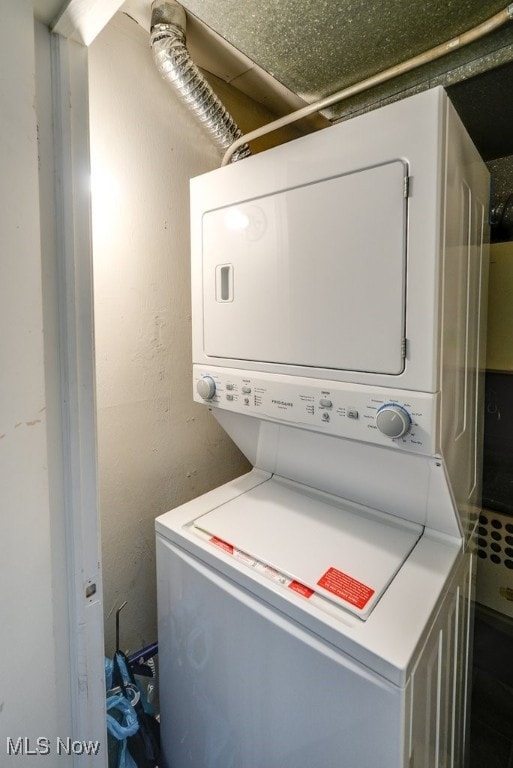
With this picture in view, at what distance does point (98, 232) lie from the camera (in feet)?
4.81

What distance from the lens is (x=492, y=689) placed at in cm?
181

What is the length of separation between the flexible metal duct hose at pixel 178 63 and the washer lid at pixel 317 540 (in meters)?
1.57

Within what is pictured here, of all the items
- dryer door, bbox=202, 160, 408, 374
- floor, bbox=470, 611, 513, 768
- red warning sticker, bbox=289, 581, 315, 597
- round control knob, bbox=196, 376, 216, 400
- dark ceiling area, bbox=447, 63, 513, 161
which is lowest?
floor, bbox=470, 611, 513, 768

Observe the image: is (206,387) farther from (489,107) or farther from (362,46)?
(489,107)

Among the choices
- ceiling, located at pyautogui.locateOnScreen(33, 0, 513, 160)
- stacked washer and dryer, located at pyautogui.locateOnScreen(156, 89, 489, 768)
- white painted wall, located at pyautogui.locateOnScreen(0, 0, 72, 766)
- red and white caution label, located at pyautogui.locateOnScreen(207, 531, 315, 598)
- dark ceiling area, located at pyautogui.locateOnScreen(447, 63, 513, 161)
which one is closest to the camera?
white painted wall, located at pyautogui.locateOnScreen(0, 0, 72, 766)

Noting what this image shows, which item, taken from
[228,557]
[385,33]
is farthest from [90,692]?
[385,33]

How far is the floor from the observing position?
5.59 ft

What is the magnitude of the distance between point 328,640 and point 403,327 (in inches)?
31.3

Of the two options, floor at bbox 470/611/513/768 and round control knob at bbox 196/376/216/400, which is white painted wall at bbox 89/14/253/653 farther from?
floor at bbox 470/611/513/768

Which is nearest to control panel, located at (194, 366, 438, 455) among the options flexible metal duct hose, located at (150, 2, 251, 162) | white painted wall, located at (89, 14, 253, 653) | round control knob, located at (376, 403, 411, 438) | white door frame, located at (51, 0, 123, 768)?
round control knob, located at (376, 403, 411, 438)

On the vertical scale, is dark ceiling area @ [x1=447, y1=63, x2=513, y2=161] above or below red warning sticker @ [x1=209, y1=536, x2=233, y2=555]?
above

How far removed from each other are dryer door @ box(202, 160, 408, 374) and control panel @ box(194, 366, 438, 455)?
0.22 ft

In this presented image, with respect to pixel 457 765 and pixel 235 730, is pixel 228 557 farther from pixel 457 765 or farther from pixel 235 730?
pixel 457 765

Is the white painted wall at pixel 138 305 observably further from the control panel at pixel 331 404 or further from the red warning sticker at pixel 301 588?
the red warning sticker at pixel 301 588
